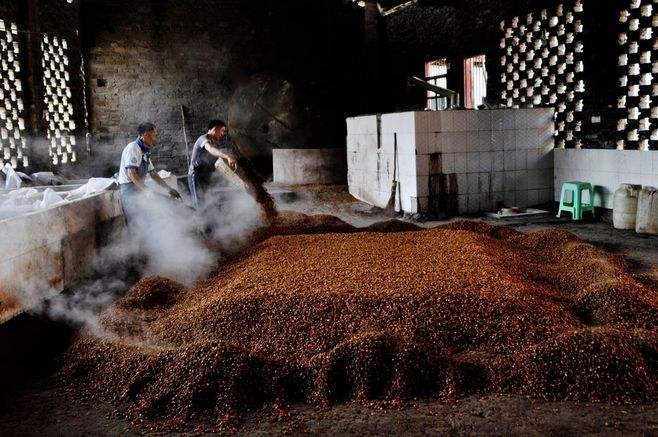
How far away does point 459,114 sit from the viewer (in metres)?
8.35

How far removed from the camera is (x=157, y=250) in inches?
249

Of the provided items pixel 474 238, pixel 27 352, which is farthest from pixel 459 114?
pixel 27 352

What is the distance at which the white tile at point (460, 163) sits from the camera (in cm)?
845

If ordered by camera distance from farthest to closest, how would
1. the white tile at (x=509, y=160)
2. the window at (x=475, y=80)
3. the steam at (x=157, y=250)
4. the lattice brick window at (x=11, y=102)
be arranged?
1. the window at (x=475, y=80)
2. the lattice brick window at (x=11, y=102)
3. the white tile at (x=509, y=160)
4. the steam at (x=157, y=250)

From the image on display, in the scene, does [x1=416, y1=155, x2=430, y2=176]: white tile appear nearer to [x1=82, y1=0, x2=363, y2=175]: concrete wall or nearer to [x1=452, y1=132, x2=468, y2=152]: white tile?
[x1=452, y1=132, x2=468, y2=152]: white tile

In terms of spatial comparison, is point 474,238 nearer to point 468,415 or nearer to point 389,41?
point 468,415

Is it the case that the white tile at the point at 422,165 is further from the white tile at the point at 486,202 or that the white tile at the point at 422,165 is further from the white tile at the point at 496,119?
the white tile at the point at 496,119

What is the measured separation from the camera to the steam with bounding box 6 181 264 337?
4.59 m

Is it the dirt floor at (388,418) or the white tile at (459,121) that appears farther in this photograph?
the white tile at (459,121)

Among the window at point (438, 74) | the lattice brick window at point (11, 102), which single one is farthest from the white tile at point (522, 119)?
the lattice brick window at point (11, 102)

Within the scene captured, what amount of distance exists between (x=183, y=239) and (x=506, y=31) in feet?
23.9

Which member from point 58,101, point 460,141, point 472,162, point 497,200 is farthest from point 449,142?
point 58,101

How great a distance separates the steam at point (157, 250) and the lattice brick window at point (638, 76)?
17.5ft

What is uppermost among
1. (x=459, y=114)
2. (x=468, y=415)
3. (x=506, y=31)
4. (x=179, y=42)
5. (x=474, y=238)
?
(x=179, y=42)
